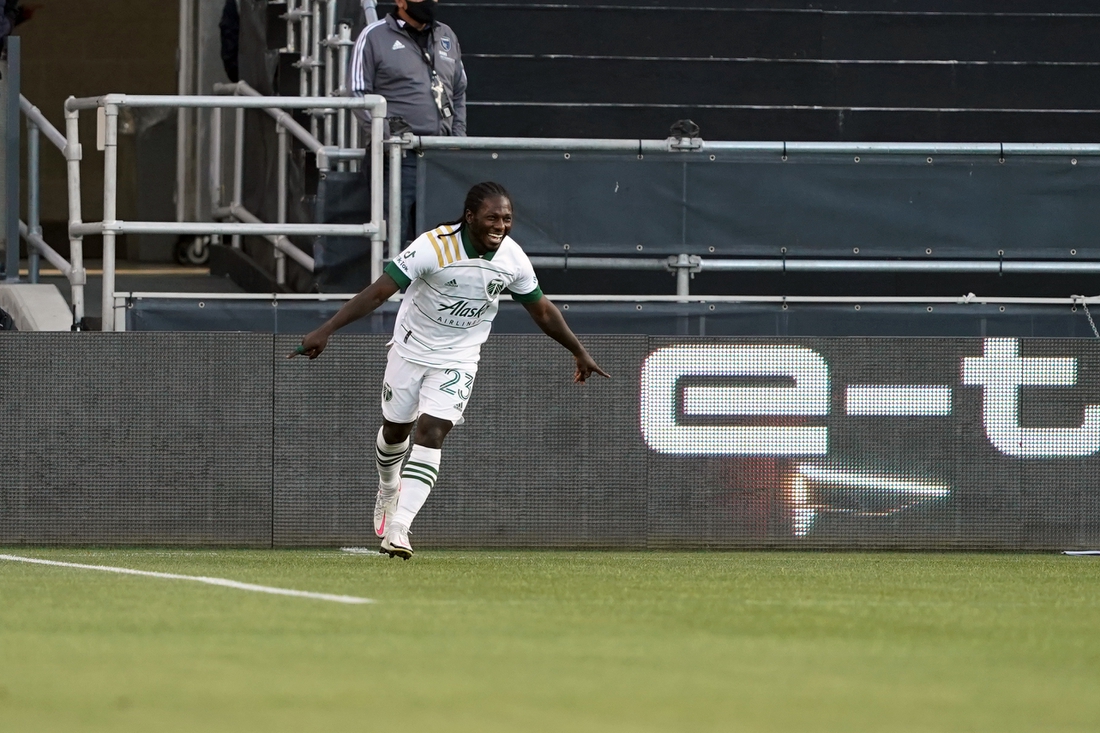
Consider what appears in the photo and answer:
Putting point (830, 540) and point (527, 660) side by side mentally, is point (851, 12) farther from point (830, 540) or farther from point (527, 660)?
point (527, 660)

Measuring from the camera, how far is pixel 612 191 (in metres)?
12.1

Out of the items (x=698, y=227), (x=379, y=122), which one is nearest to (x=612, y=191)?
(x=698, y=227)

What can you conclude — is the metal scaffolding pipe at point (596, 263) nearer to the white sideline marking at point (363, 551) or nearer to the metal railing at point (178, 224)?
the metal railing at point (178, 224)

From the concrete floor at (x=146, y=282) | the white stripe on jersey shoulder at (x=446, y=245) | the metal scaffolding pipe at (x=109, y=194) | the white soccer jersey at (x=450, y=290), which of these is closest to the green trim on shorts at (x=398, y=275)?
the white soccer jersey at (x=450, y=290)

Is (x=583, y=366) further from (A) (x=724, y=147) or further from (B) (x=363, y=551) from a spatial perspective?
(A) (x=724, y=147)

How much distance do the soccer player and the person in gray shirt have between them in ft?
9.73

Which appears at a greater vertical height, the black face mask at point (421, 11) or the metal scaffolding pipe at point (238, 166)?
the black face mask at point (421, 11)

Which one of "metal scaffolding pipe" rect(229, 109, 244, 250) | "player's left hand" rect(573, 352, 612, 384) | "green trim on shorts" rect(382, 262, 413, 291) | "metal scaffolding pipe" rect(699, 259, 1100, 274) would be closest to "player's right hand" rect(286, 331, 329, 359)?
"green trim on shorts" rect(382, 262, 413, 291)

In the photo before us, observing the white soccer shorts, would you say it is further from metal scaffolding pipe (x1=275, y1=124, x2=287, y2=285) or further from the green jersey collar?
metal scaffolding pipe (x1=275, y1=124, x2=287, y2=285)

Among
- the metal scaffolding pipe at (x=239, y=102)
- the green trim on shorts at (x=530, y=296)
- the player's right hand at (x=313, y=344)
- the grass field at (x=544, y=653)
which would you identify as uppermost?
the metal scaffolding pipe at (x=239, y=102)

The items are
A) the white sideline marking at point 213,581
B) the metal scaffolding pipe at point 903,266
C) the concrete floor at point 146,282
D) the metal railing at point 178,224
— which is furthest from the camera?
the concrete floor at point 146,282

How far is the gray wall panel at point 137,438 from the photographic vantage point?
11.9 metres

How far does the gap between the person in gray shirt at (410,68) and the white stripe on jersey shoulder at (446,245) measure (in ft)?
9.87

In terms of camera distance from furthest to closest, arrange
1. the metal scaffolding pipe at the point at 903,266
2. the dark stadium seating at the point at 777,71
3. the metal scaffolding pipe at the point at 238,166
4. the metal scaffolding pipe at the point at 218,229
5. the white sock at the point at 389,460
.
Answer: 1. the metal scaffolding pipe at the point at 238,166
2. the dark stadium seating at the point at 777,71
3. the metal scaffolding pipe at the point at 903,266
4. the metal scaffolding pipe at the point at 218,229
5. the white sock at the point at 389,460
